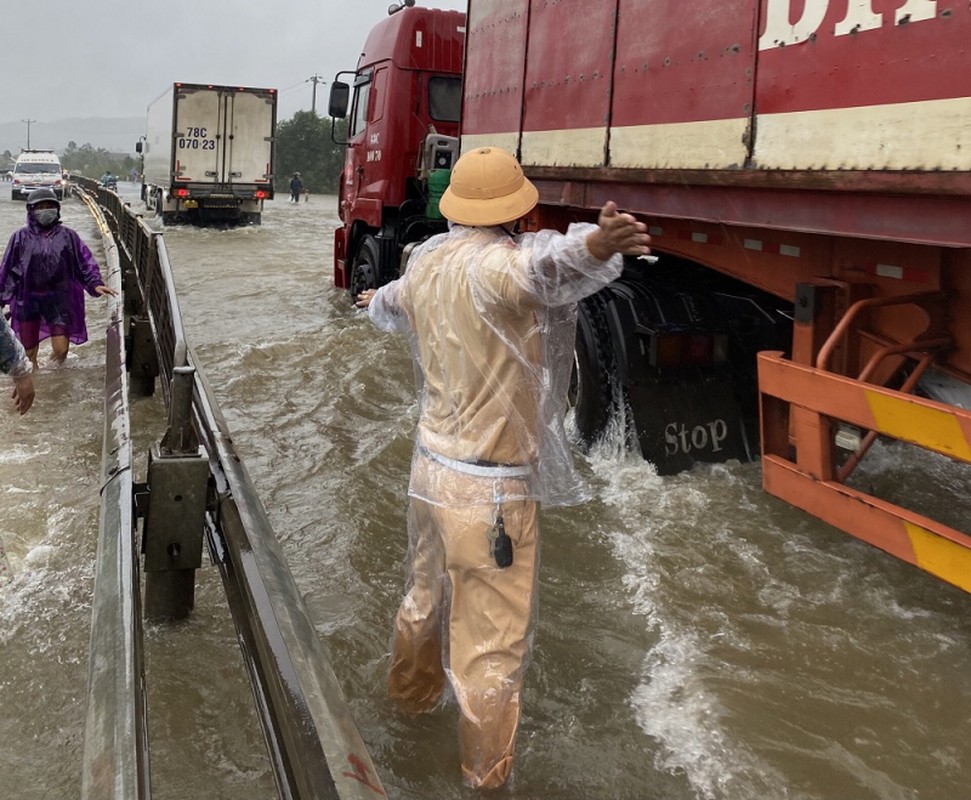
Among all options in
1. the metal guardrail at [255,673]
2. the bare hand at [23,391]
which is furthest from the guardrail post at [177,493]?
the bare hand at [23,391]

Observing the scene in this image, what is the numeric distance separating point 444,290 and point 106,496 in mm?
1268

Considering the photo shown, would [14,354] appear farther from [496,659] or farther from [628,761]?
[628,761]

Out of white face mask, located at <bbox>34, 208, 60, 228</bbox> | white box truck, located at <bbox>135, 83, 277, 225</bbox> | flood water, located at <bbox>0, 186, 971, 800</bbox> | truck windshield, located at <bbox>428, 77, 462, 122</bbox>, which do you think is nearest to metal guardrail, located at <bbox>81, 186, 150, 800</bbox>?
flood water, located at <bbox>0, 186, 971, 800</bbox>

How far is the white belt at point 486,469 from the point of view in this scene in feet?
8.45

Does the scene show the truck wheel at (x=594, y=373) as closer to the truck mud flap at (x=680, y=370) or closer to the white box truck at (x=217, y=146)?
the truck mud flap at (x=680, y=370)

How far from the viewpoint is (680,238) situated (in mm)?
4473

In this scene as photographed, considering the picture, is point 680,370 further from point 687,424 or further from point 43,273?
point 43,273

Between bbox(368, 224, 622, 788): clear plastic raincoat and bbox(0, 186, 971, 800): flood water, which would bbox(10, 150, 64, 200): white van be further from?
bbox(368, 224, 622, 788): clear plastic raincoat

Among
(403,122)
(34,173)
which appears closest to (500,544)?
(403,122)

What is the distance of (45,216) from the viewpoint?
284 inches

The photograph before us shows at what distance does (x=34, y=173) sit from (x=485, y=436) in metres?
34.8

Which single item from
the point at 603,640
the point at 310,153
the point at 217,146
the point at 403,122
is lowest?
the point at 603,640

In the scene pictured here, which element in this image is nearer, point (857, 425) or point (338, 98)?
point (857, 425)

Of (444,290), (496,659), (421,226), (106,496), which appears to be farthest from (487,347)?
(421,226)
